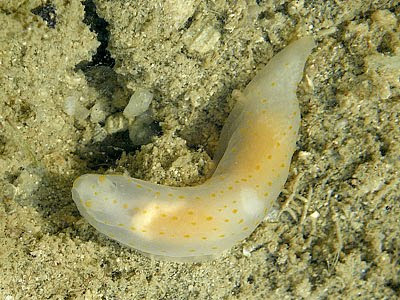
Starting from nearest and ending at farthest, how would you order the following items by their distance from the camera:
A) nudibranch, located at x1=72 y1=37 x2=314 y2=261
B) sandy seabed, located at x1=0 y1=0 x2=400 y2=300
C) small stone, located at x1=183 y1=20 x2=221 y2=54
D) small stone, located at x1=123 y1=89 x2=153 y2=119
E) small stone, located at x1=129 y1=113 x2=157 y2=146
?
nudibranch, located at x1=72 y1=37 x2=314 y2=261
sandy seabed, located at x1=0 y1=0 x2=400 y2=300
small stone, located at x1=183 y1=20 x2=221 y2=54
small stone, located at x1=123 y1=89 x2=153 y2=119
small stone, located at x1=129 y1=113 x2=157 y2=146

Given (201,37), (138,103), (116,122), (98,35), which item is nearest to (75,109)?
(116,122)

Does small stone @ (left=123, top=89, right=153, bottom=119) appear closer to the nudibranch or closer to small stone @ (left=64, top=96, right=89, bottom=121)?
small stone @ (left=64, top=96, right=89, bottom=121)

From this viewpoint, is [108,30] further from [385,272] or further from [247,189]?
[385,272]

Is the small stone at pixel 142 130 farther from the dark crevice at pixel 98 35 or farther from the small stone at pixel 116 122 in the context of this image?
the dark crevice at pixel 98 35

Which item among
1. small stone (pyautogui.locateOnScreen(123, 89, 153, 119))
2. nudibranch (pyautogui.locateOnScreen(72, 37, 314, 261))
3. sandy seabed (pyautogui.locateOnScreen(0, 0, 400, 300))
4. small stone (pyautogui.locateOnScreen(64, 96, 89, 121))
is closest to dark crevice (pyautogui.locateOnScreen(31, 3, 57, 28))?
sandy seabed (pyautogui.locateOnScreen(0, 0, 400, 300))

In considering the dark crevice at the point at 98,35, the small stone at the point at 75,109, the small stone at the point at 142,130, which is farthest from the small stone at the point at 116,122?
the dark crevice at the point at 98,35

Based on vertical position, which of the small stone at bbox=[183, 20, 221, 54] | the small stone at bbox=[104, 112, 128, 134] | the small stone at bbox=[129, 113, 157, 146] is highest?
the small stone at bbox=[183, 20, 221, 54]

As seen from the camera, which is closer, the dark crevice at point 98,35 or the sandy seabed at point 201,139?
the sandy seabed at point 201,139
